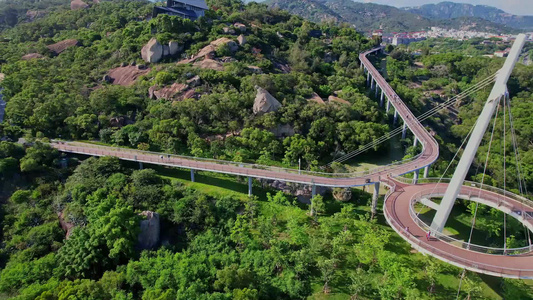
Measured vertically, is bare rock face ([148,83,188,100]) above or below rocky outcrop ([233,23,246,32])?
below

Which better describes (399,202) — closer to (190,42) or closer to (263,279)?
(263,279)

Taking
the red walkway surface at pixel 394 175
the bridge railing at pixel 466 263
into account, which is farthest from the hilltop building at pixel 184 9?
the bridge railing at pixel 466 263

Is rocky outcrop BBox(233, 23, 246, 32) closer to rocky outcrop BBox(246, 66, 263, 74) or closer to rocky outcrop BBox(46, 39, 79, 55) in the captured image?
rocky outcrop BBox(246, 66, 263, 74)

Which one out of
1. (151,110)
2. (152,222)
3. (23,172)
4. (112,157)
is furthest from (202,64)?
(152,222)

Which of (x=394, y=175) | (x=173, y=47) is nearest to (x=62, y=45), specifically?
(x=173, y=47)

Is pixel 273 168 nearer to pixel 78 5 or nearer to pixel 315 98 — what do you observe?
pixel 315 98

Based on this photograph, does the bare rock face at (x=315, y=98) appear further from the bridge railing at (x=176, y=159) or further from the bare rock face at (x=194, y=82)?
the bare rock face at (x=194, y=82)

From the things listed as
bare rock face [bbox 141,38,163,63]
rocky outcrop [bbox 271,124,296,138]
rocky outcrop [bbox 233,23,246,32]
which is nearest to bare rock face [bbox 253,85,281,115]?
rocky outcrop [bbox 271,124,296,138]
